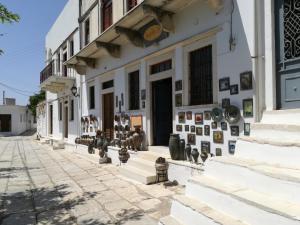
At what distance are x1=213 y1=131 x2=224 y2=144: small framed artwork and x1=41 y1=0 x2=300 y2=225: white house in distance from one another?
2cm

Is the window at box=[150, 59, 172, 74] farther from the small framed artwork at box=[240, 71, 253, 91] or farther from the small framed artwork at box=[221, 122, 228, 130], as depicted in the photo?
the small framed artwork at box=[240, 71, 253, 91]

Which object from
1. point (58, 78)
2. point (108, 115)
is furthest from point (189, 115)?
point (58, 78)

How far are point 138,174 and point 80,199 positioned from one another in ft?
5.04

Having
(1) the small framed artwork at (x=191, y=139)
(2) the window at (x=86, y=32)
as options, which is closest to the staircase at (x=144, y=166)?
(1) the small framed artwork at (x=191, y=139)

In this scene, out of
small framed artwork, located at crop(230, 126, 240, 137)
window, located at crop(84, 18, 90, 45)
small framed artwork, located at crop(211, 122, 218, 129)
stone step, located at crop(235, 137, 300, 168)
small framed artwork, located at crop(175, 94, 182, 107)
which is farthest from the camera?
window, located at crop(84, 18, 90, 45)

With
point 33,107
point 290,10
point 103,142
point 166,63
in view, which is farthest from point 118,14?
point 33,107

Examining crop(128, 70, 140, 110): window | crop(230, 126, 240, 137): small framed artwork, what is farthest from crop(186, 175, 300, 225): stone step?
crop(128, 70, 140, 110): window

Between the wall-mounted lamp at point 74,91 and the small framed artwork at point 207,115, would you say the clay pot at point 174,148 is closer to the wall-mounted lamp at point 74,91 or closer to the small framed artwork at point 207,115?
the small framed artwork at point 207,115

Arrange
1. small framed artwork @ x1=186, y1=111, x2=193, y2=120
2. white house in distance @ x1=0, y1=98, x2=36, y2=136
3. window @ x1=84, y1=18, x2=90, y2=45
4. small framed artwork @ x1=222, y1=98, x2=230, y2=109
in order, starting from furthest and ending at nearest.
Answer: white house in distance @ x1=0, y1=98, x2=36, y2=136 → window @ x1=84, y1=18, x2=90, y2=45 → small framed artwork @ x1=186, y1=111, x2=193, y2=120 → small framed artwork @ x1=222, y1=98, x2=230, y2=109

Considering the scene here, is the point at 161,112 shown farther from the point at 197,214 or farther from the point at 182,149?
the point at 197,214

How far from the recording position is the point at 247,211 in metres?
3.01

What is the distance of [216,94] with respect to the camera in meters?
6.03

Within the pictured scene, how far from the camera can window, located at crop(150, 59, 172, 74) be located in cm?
769

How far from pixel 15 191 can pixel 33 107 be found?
1344 inches
